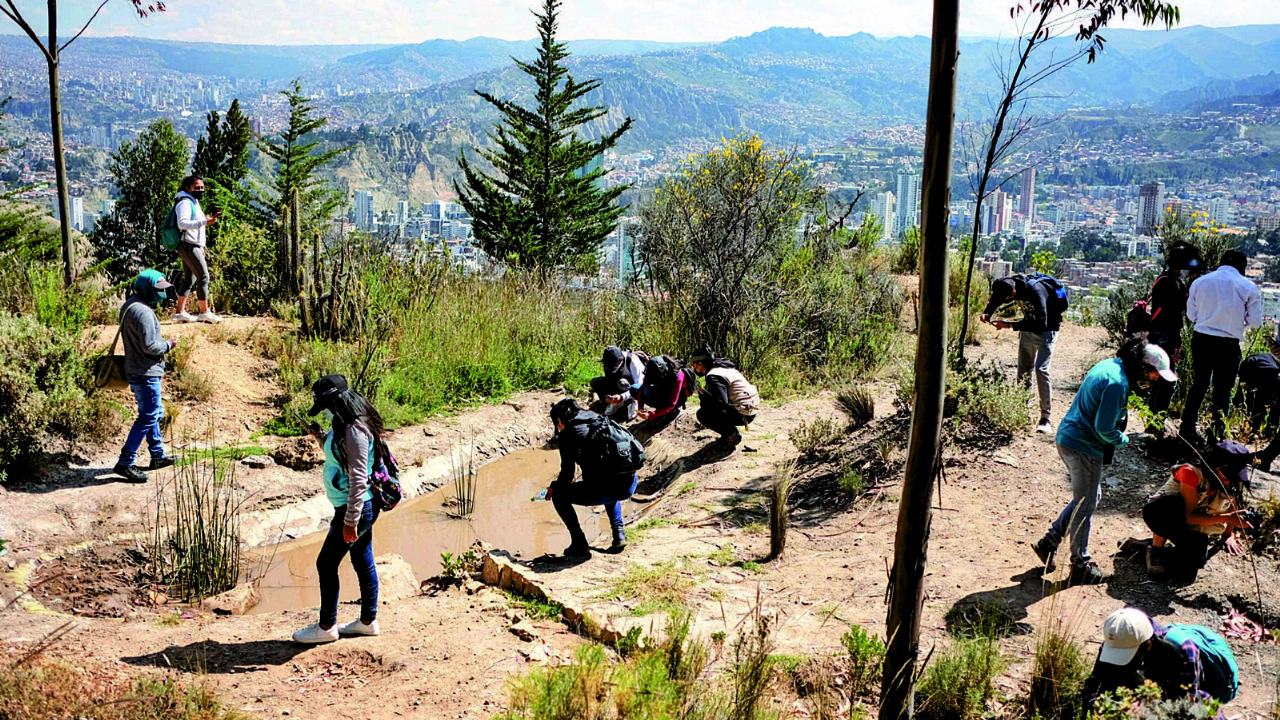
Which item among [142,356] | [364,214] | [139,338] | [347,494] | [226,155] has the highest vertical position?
[226,155]

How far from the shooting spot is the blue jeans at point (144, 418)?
7020mm

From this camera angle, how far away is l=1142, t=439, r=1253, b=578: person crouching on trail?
5191 millimetres

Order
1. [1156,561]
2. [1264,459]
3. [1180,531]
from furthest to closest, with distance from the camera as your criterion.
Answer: [1264,459] → [1156,561] → [1180,531]

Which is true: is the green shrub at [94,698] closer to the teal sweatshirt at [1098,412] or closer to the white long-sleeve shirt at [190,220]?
the teal sweatshirt at [1098,412]

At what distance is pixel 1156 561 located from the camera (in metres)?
5.36

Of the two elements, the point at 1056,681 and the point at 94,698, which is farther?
the point at 1056,681

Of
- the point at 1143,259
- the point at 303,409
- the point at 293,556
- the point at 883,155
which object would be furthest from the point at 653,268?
the point at 883,155

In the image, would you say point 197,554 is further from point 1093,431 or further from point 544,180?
point 544,180

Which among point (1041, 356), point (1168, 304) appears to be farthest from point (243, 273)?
point (1168, 304)

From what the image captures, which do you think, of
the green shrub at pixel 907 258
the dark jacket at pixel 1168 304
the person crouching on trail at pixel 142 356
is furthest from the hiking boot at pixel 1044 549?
the green shrub at pixel 907 258

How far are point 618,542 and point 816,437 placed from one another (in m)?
2.60

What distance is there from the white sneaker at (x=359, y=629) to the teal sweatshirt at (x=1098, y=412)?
13.8ft

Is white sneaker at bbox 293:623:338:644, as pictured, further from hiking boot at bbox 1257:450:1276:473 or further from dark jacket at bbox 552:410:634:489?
hiking boot at bbox 1257:450:1276:473

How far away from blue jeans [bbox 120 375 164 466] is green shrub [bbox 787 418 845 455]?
5.63 metres
